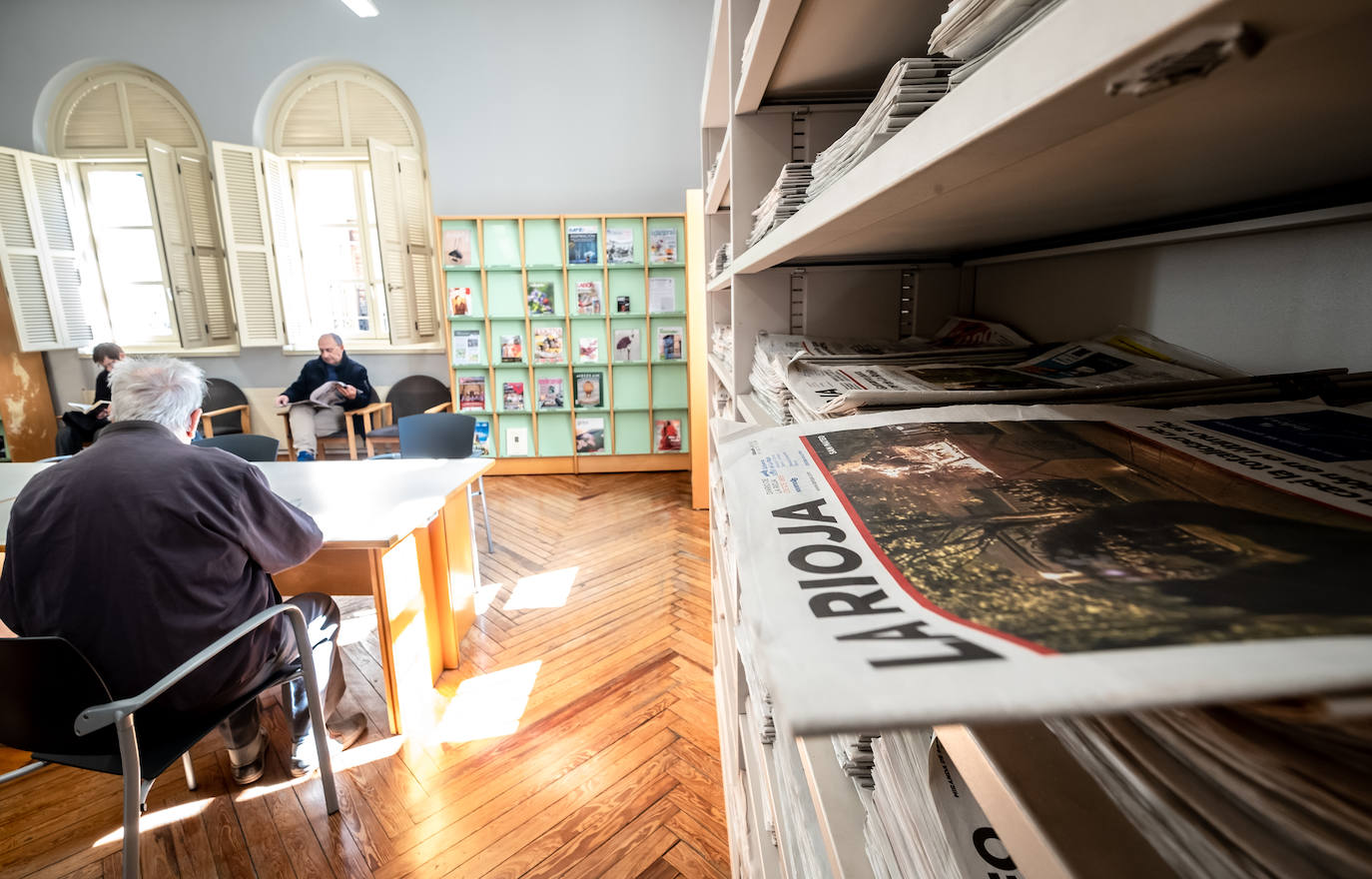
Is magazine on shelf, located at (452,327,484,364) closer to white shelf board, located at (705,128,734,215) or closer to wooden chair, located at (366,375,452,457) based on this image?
wooden chair, located at (366,375,452,457)

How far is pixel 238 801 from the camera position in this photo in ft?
5.72

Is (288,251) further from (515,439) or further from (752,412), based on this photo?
(752,412)

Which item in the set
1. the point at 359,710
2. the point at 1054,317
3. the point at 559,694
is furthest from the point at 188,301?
the point at 1054,317

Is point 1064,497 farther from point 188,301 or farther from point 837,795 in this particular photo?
point 188,301

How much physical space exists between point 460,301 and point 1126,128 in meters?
5.05

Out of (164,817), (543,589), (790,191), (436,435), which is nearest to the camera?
(790,191)

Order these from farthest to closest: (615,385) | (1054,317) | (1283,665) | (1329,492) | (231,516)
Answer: (615,385)
(231,516)
(1054,317)
(1329,492)
(1283,665)

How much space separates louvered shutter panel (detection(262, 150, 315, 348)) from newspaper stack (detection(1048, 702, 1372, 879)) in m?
6.37

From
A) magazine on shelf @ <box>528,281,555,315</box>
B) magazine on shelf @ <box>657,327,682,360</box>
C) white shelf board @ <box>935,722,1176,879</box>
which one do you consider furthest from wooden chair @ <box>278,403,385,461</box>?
white shelf board @ <box>935,722,1176,879</box>

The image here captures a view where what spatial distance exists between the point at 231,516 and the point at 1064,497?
171 cm

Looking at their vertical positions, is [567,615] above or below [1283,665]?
below

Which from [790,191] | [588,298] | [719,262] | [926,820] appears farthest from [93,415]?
[926,820]

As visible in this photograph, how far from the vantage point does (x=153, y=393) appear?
1.52 meters

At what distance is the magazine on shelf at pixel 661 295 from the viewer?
15.8ft
